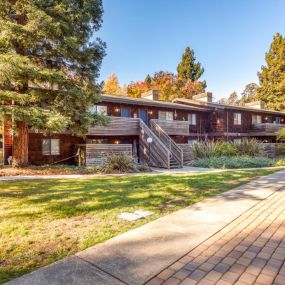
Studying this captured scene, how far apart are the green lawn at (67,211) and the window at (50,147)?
311 inches

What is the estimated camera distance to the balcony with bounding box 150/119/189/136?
2080cm

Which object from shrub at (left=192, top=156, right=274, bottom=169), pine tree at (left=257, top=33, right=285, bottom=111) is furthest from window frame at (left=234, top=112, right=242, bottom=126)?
pine tree at (left=257, top=33, right=285, bottom=111)

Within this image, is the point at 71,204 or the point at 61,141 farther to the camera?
the point at 61,141

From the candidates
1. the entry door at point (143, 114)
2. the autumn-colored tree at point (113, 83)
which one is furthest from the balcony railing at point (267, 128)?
the autumn-colored tree at point (113, 83)

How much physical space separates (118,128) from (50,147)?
515 cm

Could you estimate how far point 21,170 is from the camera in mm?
12266

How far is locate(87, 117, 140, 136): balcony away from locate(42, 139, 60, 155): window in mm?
2723

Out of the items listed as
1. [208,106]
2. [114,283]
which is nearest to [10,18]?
[114,283]

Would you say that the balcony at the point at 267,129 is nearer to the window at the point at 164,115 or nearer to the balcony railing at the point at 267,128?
the balcony railing at the point at 267,128

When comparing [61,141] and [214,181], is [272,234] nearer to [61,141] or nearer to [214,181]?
[214,181]

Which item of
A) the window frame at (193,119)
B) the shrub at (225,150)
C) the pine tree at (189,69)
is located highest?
the pine tree at (189,69)

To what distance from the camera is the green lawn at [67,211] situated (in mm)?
3568

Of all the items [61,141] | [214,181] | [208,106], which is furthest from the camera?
[208,106]

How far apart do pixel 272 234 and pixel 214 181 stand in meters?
→ 5.29
